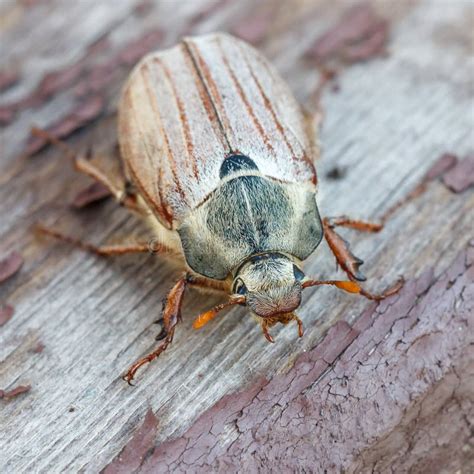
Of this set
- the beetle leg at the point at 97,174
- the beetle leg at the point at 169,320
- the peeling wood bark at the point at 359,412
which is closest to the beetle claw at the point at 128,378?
the beetle leg at the point at 169,320

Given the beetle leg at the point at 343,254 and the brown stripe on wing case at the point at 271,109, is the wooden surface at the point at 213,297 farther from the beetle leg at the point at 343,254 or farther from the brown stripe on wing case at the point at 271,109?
the brown stripe on wing case at the point at 271,109

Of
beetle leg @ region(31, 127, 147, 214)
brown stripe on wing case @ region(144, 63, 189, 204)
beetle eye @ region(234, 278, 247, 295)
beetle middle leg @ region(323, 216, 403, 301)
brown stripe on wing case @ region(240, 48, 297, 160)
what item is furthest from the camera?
beetle leg @ region(31, 127, 147, 214)

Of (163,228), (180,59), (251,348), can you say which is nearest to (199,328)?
(251,348)

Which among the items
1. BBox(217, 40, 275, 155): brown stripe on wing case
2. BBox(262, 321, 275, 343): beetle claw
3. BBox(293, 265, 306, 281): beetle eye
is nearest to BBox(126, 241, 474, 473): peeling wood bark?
BBox(262, 321, 275, 343): beetle claw

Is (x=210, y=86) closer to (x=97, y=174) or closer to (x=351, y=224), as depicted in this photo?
(x=97, y=174)

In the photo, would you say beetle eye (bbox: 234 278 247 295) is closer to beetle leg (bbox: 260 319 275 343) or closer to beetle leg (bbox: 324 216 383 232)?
beetle leg (bbox: 260 319 275 343)

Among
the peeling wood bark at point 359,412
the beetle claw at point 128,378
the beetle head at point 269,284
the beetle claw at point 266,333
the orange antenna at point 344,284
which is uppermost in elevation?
the beetle claw at point 128,378

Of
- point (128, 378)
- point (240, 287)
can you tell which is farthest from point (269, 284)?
point (128, 378)
